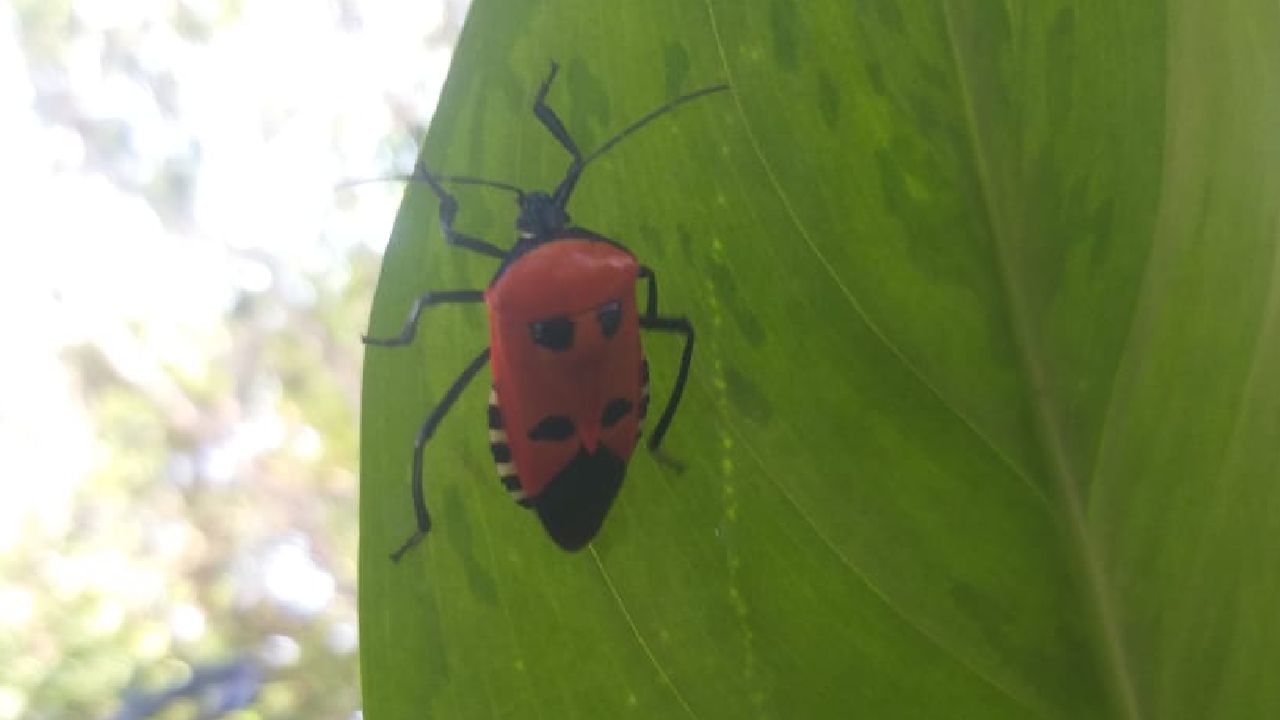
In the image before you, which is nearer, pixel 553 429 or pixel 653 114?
pixel 653 114

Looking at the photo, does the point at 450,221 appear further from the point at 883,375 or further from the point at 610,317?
the point at 883,375

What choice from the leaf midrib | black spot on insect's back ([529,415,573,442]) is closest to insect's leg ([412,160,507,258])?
black spot on insect's back ([529,415,573,442])

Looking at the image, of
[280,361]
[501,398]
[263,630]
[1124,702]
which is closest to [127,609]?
[263,630]

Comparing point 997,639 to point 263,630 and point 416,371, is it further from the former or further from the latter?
point 263,630

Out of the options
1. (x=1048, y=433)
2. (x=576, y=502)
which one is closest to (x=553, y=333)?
(x=576, y=502)

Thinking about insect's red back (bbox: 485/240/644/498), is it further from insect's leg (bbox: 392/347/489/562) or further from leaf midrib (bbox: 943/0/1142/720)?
leaf midrib (bbox: 943/0/1142/720)

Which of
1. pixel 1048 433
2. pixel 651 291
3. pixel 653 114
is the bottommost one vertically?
pixel 1048 433
